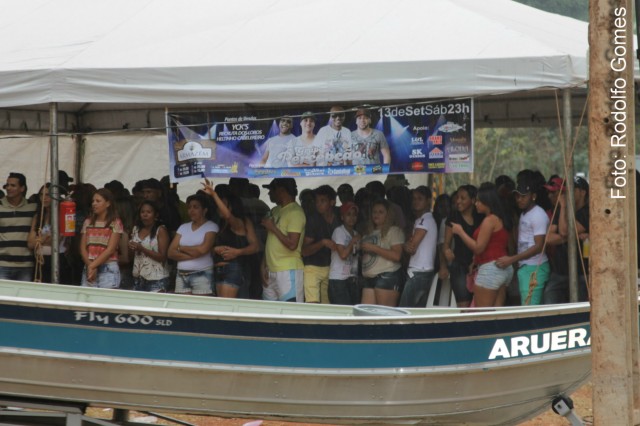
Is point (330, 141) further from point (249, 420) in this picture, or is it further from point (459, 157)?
point (249, 420)

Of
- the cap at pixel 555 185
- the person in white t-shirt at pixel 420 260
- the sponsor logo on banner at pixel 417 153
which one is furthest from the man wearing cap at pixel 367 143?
the cap at pixel 555 185

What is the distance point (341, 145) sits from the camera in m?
7.42

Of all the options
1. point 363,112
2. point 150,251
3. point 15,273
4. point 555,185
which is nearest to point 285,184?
point 363,112

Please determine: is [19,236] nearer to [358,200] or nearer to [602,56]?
[358,200]

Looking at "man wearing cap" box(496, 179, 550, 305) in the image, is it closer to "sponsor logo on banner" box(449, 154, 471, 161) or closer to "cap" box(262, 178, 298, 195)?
"sponsor logo on banner" box(449, 154, 471, 161)

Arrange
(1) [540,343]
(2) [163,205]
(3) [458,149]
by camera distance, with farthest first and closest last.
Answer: (2) [163,205], (3) [458,149], (1) [540,343]

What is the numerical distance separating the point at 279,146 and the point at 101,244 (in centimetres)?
165

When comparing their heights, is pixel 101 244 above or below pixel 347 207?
below

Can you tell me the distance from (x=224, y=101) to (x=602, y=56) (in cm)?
310

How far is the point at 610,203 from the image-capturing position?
488cm

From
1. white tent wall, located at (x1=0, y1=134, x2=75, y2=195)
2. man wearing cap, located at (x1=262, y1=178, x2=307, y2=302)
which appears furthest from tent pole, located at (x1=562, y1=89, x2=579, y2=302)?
A: white tent wall, located at (x1=0, y1=134, x2=75, y2=195)

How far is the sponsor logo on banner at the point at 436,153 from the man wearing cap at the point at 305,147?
2.67ft

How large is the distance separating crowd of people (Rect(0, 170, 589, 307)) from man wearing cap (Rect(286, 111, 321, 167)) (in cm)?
70

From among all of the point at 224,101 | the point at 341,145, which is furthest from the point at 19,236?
the point at 341,145
